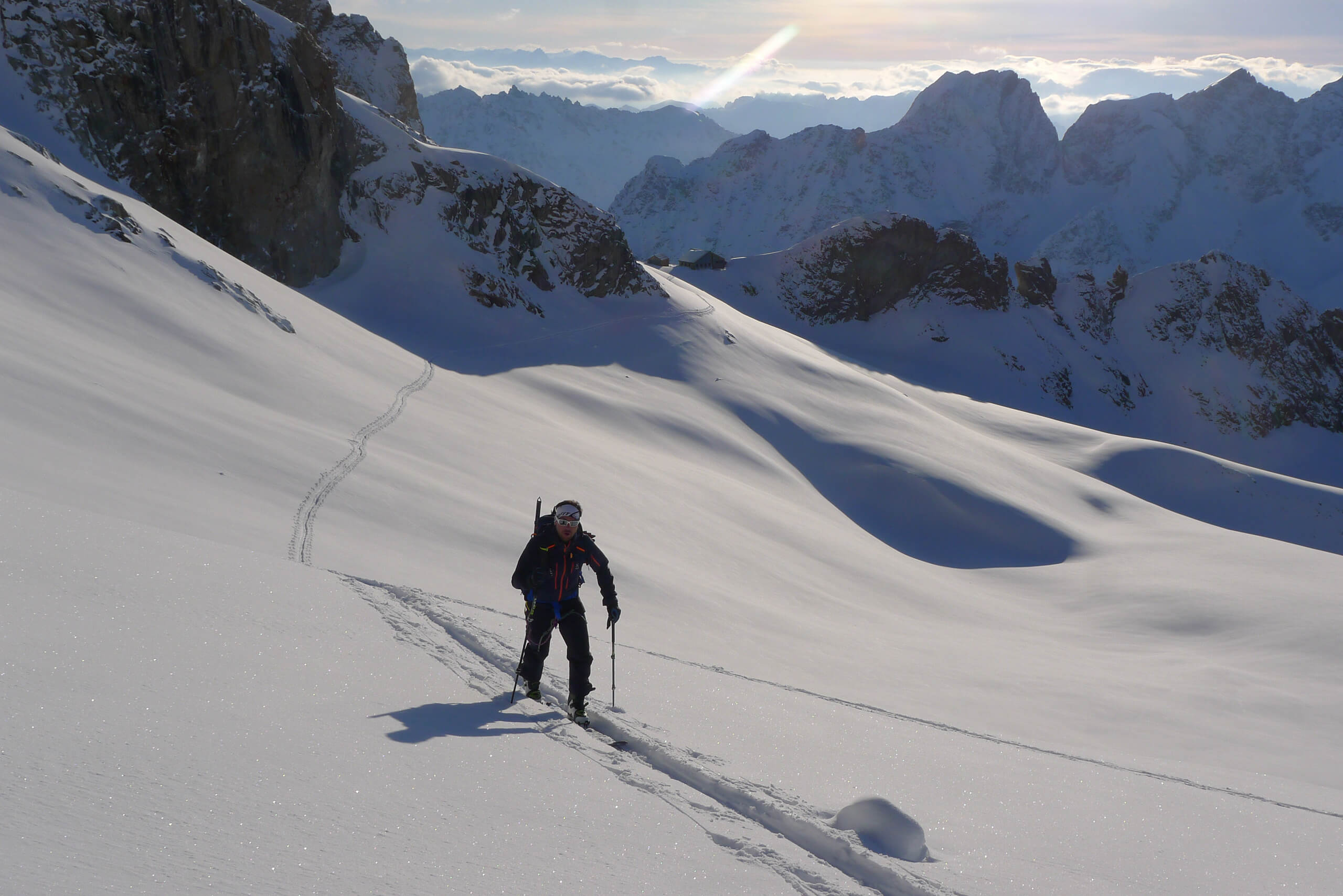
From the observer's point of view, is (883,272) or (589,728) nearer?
(589,728)

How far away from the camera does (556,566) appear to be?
8633 millimetres

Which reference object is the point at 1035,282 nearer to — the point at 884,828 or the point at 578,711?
the point at 578,711

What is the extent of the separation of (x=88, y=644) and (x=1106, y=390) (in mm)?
112416

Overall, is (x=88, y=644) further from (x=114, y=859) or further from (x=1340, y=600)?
(x=1340, y=600)

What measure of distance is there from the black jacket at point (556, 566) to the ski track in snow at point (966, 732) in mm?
2251

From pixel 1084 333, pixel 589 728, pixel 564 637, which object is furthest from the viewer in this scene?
pixel 1084 333

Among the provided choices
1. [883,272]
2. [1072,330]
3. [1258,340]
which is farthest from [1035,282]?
[1258,340]

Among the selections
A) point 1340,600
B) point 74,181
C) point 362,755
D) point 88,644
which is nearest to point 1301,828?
point 362,755

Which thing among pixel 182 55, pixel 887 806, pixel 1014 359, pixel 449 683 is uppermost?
pixel 1014 359

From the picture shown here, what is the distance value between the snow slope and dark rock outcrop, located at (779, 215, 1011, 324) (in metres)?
68.9

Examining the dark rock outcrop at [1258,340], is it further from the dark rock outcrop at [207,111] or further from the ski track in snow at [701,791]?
the ski track in snow at [701,791]

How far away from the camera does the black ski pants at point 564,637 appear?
8.30 metres

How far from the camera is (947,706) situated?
13.7 metres

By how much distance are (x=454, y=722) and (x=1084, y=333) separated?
4600 inches
